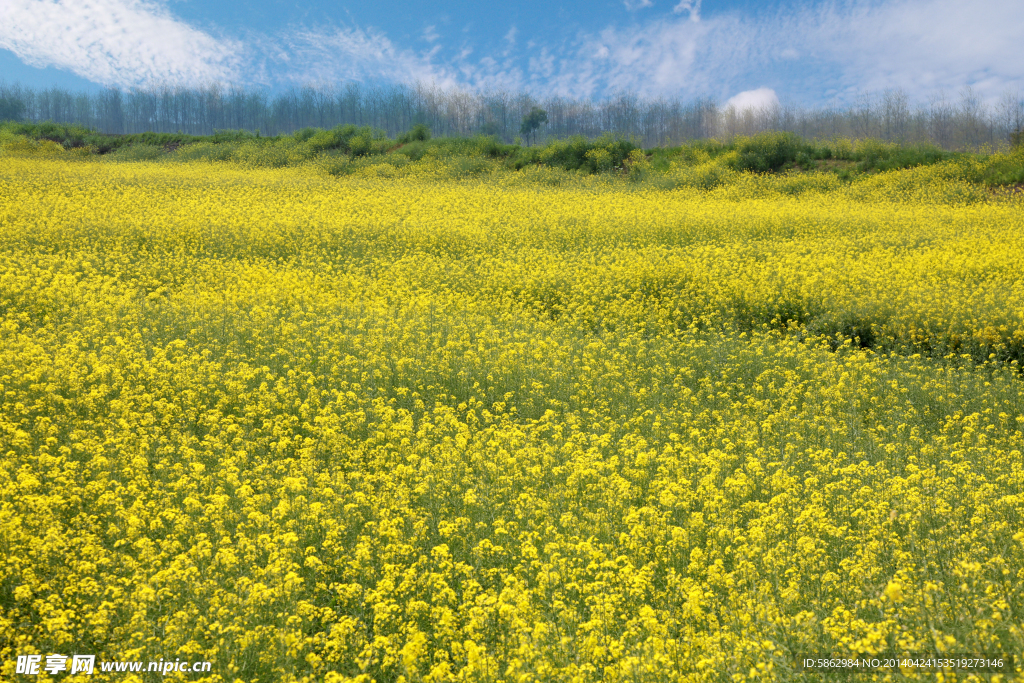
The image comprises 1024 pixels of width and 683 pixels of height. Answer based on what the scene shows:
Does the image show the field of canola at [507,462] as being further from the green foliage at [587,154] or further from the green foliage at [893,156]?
the green foliage at [893,156]

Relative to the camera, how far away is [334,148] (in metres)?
42.4

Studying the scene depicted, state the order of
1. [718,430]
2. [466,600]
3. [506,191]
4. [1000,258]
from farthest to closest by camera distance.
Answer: [506,191] → [1000,258] → [718,430] → [466,600]

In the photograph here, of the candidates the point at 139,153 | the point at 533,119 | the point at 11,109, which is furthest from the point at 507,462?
the point at 11,109

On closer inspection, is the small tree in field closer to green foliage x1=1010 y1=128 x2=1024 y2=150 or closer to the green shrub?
the green shrub

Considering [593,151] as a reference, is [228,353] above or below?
below

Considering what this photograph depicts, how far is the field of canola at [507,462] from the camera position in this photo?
3777mm

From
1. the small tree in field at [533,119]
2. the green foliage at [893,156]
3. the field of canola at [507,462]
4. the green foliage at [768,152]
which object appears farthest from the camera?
the small tree in field at [533,119]

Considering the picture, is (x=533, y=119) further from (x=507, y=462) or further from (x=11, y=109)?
(x=11, y=109)

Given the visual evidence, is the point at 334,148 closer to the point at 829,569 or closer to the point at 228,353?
the point at 228,353

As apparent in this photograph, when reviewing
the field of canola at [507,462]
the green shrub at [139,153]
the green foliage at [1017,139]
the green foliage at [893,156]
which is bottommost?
the field of canola at [507,462]

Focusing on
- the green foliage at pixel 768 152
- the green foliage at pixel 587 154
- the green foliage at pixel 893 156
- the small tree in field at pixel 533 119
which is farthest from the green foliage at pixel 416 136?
the green foliage at pixel 893 156

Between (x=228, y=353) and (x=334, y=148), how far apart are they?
37.1 m

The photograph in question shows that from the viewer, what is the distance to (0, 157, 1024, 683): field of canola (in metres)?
3.78

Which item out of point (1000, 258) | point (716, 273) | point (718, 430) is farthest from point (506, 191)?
point (718, 430)
